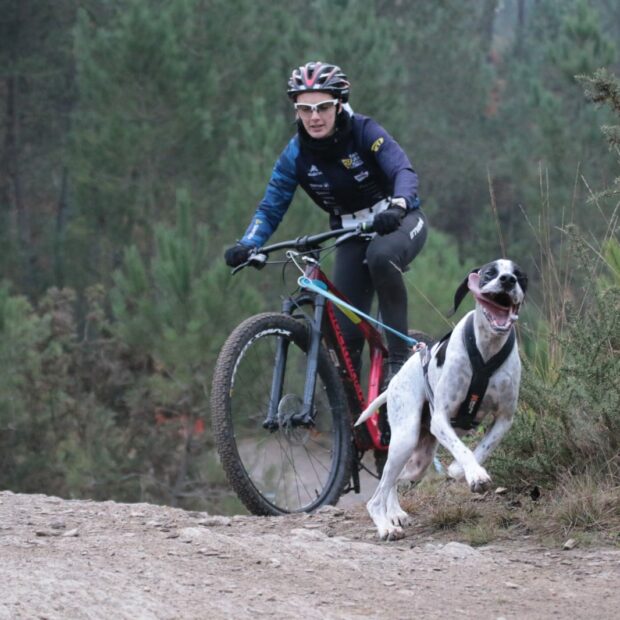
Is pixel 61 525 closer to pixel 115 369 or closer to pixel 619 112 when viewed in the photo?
pixel 619 112

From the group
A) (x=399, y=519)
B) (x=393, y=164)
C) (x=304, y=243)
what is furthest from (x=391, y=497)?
(x=393, y=164)

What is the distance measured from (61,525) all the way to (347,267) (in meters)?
2.05

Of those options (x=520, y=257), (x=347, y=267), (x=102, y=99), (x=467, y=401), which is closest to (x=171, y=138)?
(x=102, y=99)

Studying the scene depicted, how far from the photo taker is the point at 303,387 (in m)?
6.36

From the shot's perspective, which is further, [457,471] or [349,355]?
[349,355]

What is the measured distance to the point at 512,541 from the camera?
5316 millimetres

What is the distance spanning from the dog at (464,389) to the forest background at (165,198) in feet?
17.5

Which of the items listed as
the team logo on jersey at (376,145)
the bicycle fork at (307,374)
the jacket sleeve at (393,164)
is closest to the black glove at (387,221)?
the jacket sleeve at (393,164)

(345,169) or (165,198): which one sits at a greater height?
(165,198)

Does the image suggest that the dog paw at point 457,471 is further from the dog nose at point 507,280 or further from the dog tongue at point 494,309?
the dog nose at point 507,280

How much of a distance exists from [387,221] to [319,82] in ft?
2.70

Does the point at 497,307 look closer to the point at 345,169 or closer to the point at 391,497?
the point at 391,497

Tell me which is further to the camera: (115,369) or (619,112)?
(115,369)

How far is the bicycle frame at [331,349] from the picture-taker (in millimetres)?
6141
